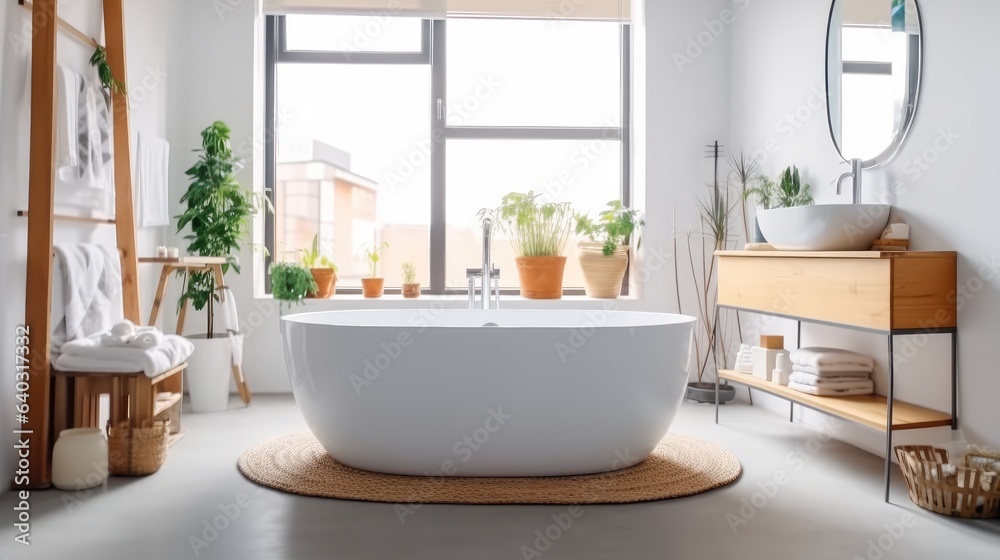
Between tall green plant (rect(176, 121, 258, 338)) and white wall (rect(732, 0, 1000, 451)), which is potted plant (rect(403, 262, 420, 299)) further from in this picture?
white wall (rect(732, 0, 1000, 451))

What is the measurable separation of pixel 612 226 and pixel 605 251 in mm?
155

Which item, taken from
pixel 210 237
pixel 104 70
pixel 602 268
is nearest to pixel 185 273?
pixel 210 237

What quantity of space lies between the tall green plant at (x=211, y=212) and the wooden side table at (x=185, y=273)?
6 cm

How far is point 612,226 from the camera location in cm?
450

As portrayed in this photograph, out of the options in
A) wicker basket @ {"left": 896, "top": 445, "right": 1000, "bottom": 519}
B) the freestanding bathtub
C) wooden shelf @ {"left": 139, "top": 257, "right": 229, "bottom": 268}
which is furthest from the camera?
wooden shelf @ {"left": 139, "top": 257, "right": 229, "bottom": 268}

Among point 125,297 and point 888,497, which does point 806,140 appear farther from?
point 125,297

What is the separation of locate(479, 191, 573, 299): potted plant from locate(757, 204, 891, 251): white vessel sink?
1744 millimetres

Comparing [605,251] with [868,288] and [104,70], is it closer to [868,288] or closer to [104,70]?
[868,288]

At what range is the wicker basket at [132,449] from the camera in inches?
108

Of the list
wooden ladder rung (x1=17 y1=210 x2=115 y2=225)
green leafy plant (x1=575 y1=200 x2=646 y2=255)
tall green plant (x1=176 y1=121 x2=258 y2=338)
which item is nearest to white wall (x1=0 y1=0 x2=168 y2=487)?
wooden ladder rung (x1=17 y1=210 x2=115 y2=225)

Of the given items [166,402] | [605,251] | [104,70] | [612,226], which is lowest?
[166,402]

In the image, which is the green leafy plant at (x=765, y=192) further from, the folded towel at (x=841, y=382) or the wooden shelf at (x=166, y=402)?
the wooden shelf at (x=166, y=402)

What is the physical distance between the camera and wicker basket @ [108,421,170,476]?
2.75 meters

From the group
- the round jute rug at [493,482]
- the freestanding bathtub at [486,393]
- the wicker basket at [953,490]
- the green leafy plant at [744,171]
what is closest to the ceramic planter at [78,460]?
the round jute rug at [493,482]
